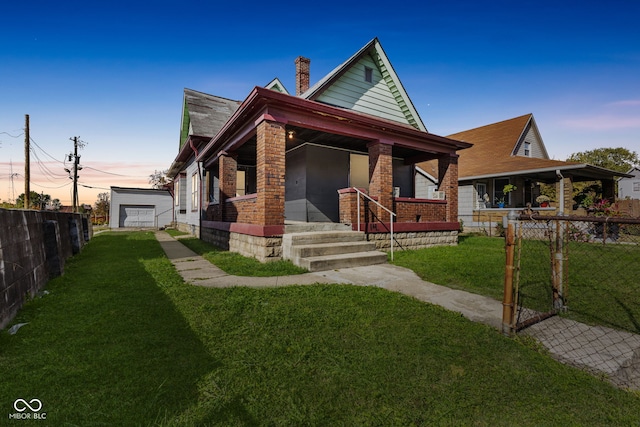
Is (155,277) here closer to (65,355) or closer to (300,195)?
(65,355)

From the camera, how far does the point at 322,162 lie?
1059 cm

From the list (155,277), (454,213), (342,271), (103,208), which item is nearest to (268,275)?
(342,271)

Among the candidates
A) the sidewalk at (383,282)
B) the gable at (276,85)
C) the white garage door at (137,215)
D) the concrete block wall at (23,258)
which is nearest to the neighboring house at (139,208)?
the white garage door at (137,215)

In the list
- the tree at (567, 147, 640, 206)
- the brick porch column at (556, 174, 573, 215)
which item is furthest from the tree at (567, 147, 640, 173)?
the brick porch column at (556, 174, 573, 215)

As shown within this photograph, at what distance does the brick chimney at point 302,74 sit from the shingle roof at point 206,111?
13.1 ft

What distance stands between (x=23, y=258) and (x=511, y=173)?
16947mm

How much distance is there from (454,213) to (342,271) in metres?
6.10

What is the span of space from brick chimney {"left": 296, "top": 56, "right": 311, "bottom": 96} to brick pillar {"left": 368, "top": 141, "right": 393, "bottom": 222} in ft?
22.2

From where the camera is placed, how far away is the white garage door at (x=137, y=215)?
24.1 metres

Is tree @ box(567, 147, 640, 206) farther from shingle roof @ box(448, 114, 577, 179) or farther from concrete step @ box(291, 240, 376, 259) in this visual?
concrete step @ box(291, 240, 376, 259)

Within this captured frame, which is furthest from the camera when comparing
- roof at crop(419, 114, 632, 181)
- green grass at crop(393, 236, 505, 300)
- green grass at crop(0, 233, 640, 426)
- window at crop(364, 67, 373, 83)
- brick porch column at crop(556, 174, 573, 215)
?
roof at crop(419, 114, 632, 181)

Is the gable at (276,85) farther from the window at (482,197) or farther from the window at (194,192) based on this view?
the window at (482,197)

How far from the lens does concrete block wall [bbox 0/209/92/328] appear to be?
3.15 m

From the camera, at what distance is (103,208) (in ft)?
126
